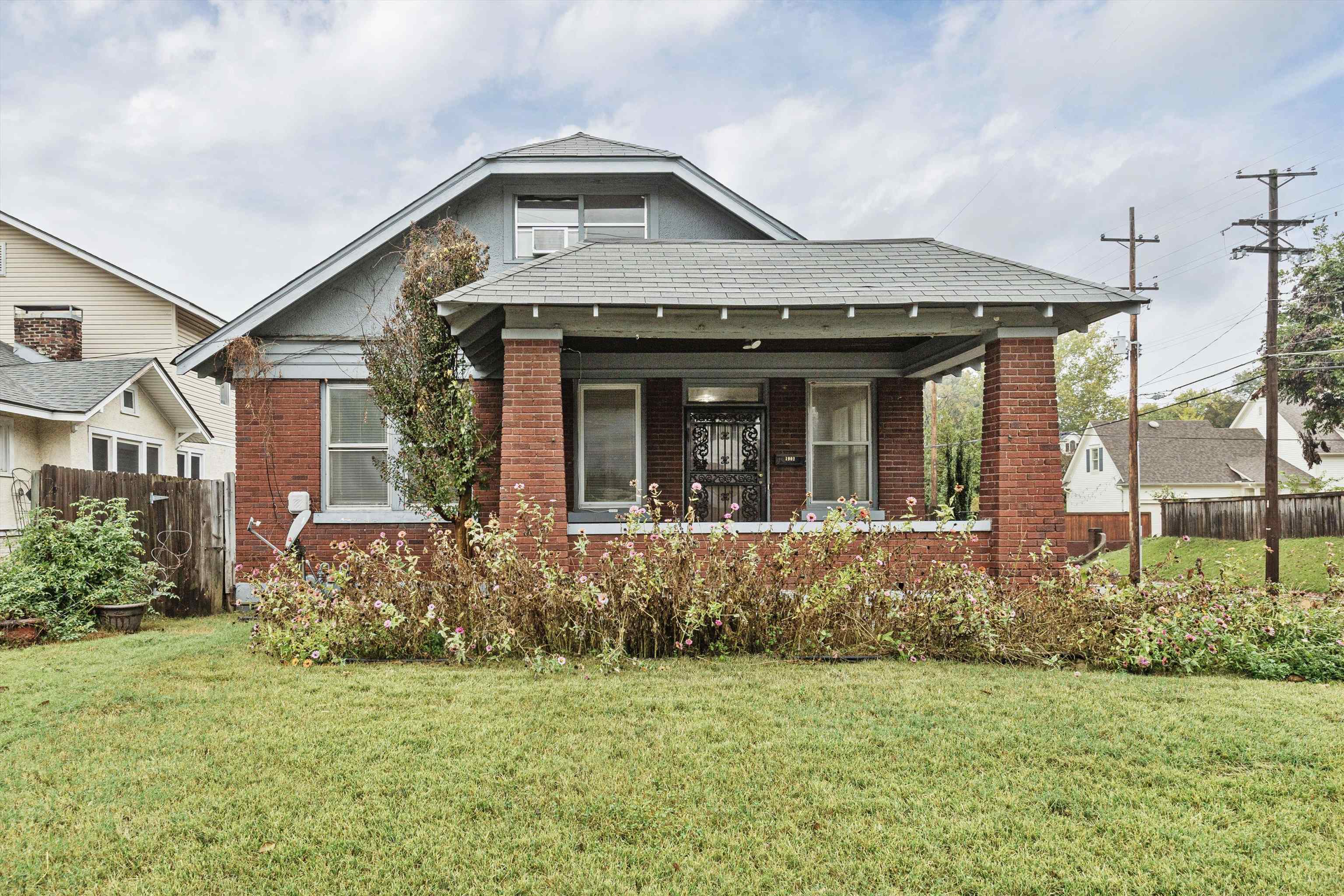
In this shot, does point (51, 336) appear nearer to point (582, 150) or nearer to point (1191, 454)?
point (582, 150)

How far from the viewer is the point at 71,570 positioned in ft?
28.5

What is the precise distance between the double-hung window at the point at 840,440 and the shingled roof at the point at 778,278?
2.39 m

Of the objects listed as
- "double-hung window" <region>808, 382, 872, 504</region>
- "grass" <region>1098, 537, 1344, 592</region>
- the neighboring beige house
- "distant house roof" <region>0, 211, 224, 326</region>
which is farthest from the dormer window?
"distant house roof" <region>0, 211, 224, 326</region>

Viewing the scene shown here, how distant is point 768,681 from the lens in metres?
5.56

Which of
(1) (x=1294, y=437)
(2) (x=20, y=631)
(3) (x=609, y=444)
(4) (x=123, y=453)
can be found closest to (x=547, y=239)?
(3) (x=609, y=444)

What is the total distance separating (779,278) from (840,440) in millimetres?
3590

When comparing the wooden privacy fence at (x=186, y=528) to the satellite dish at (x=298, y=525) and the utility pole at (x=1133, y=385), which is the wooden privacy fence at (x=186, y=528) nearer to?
the satellite dish at (x=298, y=525)

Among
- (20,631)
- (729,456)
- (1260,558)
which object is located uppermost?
(729,456)

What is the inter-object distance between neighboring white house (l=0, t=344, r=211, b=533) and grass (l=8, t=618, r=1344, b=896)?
7689mm

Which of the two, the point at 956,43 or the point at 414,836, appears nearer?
the point at 414,836

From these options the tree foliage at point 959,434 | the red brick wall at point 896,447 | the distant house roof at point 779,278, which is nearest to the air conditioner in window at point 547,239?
the distant house roof at point 779,278

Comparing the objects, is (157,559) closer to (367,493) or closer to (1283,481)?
(367,493)

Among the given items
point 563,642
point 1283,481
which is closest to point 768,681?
point 563,642

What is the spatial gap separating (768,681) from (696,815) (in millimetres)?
2081
